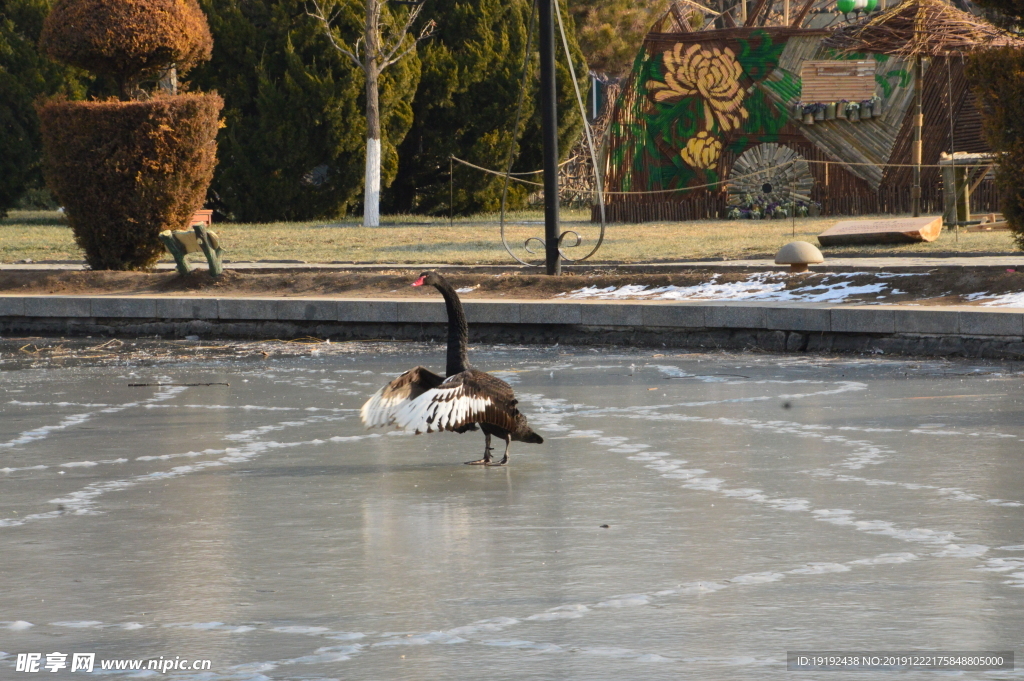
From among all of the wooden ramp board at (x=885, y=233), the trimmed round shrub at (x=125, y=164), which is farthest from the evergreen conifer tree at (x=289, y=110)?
the wooden ramp board at (x=885, y=233)

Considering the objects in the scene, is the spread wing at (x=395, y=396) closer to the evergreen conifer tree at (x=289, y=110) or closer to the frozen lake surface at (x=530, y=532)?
the frozen lake surface at (x=530, y=532)

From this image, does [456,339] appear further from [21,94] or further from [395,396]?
[21,94]

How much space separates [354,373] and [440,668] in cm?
694

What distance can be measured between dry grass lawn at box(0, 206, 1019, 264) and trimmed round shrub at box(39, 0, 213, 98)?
3.22 m

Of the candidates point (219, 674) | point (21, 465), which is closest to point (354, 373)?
point (21, 465)

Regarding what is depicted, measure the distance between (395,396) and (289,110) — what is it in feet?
74.5

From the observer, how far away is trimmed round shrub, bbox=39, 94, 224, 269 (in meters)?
16.7

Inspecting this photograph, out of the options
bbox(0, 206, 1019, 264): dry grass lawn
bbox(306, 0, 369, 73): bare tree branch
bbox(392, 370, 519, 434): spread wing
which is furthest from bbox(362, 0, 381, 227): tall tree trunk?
bbox(392, 370, 519, 434): spread wing

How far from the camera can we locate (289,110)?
28.7m

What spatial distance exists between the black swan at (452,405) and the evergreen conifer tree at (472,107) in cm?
2368

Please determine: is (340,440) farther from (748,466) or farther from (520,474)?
(748,466)

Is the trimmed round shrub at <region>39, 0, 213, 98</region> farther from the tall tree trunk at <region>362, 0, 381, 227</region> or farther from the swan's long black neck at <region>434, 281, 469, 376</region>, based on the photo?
the swan's long black neck at <region>434, 281, 469, 376</region>

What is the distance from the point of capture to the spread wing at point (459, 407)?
6.52m

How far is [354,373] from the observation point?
35.5 feet
